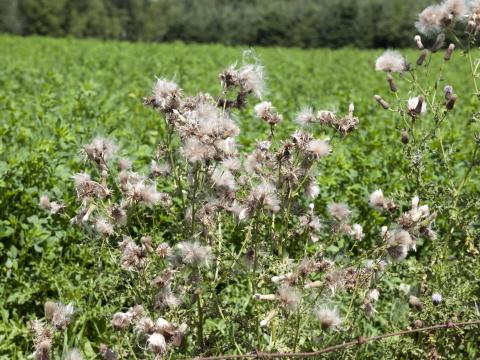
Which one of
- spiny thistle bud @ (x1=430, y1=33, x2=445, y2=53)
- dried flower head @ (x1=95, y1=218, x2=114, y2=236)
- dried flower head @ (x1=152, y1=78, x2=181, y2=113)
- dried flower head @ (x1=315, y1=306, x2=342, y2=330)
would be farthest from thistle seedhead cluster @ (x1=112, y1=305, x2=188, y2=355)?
spiny thistle bud @ (x1=430, y1=33, x2=445, y2=53)

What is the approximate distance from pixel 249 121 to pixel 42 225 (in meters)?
3.49

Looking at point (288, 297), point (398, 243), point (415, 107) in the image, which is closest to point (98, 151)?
point (288, 297)

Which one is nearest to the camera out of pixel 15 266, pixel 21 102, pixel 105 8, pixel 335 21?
pixel 15 266

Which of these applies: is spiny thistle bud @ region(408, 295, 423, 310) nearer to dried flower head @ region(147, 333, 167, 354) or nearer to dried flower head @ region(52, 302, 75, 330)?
dried flower head @ region(147, 333, 167, 354)

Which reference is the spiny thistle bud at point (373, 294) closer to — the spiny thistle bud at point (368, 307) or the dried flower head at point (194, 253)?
the spiny thistle bud at point (368, 307)

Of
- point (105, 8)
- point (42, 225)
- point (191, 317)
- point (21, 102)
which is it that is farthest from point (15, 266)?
point (105, 8)

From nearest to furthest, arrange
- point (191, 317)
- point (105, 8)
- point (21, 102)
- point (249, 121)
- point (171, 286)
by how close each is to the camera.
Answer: point (171, 286) → point (191, 317) → point (249, 121) → point (21, 102) → point (105, 8)

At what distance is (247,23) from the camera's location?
6244 cm

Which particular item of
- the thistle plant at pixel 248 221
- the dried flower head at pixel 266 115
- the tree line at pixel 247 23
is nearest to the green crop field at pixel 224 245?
the thistle plant at pixel 248 221

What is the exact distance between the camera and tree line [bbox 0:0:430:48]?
56.6m

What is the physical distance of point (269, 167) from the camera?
9.12 ft

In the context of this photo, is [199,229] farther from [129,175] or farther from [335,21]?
[335,21]

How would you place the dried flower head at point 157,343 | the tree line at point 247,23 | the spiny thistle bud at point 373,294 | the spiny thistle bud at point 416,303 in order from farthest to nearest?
the tree line at point 247,23 < the spiny thistle bud at point 416,303 < the spiny thistle bud at point 373,294 < the dried flower head at point 157,343

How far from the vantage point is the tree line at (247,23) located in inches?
2230
